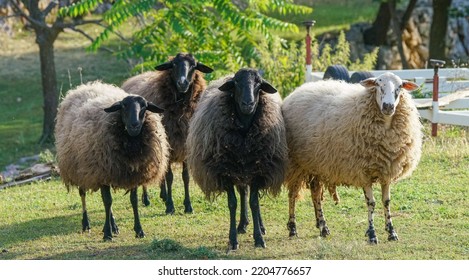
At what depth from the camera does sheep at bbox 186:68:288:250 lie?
11.3m

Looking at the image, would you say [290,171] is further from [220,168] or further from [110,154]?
[110,154]

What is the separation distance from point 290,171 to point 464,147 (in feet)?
19.2

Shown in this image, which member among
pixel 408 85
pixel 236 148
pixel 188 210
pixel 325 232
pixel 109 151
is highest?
pixel 408 85

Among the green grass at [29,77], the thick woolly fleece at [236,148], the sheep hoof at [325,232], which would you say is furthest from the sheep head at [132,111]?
the green grass at [29,77]

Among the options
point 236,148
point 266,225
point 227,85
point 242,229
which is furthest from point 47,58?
point 236,148

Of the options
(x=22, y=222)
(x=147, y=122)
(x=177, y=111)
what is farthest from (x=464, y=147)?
(x=22, y=222)

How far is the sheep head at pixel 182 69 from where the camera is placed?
13672 millimetres

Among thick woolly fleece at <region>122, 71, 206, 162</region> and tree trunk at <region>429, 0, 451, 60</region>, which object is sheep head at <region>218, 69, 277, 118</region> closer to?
thick woolly fleece at <region>122, 71, 206, 162</region>

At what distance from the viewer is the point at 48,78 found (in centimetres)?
2338

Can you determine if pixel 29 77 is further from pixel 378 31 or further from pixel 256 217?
pixel 256 217

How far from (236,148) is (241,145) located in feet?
0.24

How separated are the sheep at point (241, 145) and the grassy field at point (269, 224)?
2.36 feet

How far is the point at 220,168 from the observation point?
37.2 feet

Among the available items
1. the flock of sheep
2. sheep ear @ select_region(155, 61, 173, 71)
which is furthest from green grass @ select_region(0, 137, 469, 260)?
sheep ear @ select_region(155, 61, 173, 71)
